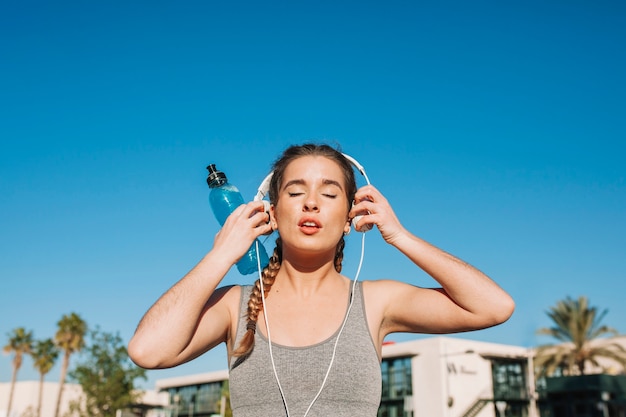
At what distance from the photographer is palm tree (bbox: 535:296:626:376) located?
124ft

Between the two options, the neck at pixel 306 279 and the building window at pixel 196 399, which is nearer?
the neck at pixel 306 279

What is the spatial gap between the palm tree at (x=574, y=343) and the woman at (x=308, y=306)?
39.2m

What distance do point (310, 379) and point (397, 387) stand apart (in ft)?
134

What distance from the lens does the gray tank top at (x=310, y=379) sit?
2340 mm

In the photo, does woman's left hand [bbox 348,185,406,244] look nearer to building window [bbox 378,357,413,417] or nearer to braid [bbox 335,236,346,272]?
braid [bbox 335,236,346,272]

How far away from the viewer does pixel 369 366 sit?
8.04 feet

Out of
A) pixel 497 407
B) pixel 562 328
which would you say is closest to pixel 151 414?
pixel 497 407

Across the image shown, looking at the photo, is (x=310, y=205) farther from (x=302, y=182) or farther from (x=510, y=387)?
(x=510, y=387)

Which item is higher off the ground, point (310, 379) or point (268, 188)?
point (268, 188)

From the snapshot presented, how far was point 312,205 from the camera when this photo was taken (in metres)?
2.57

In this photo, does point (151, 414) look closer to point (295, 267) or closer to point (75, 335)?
point (75, 335)

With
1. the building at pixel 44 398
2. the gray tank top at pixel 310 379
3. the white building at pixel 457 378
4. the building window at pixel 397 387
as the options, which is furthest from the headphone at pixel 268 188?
the building at pixel 44 398

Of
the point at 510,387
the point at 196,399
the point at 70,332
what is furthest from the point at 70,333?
the point at 510,387

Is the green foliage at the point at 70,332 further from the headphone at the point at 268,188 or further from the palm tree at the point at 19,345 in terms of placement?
the headphone at the point at 268,188
